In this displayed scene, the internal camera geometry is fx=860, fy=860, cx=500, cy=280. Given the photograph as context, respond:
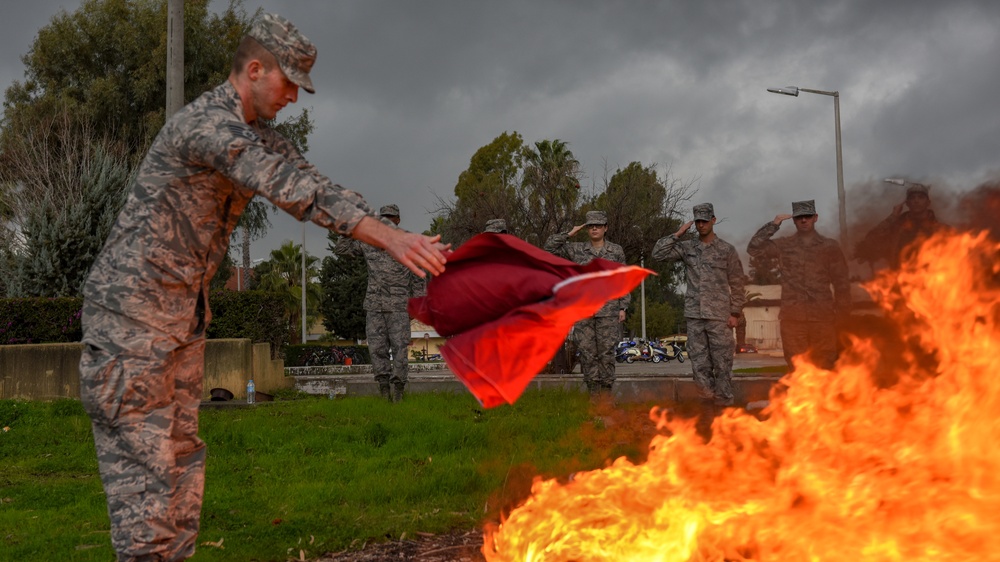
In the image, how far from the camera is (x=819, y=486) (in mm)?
4133

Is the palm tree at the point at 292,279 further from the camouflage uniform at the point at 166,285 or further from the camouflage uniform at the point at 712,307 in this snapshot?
the camouflage uniform at the point at 166,285

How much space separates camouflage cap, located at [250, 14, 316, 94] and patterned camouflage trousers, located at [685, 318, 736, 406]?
784 cm

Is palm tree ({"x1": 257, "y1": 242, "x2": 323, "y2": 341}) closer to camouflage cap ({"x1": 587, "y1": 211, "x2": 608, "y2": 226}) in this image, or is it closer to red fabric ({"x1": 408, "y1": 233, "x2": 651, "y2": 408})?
camouflage cap ({"x1": 587, "y1": 211, "x2": 608, "y2": 226})

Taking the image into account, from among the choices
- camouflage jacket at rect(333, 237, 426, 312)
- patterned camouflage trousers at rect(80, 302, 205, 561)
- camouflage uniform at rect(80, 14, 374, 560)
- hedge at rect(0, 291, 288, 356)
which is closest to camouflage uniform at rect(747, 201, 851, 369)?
camouflage jacket at rect(333, 237, 426, 312)

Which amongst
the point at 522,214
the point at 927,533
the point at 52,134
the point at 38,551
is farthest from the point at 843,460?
Result: the point at 52,134

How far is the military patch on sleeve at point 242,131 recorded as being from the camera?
3.44 m

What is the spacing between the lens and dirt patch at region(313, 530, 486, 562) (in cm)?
477

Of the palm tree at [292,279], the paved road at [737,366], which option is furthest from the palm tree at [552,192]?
the palm tree at [292,279]

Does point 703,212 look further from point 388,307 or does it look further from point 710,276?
point 388,307

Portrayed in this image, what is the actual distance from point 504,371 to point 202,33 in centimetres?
2961

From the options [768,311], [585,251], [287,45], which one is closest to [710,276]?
[585,251]

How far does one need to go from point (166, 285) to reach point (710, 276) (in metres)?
8.40

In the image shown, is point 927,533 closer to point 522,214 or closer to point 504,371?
point 504,371

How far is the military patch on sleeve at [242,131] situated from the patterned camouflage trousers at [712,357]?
26.2 feet
